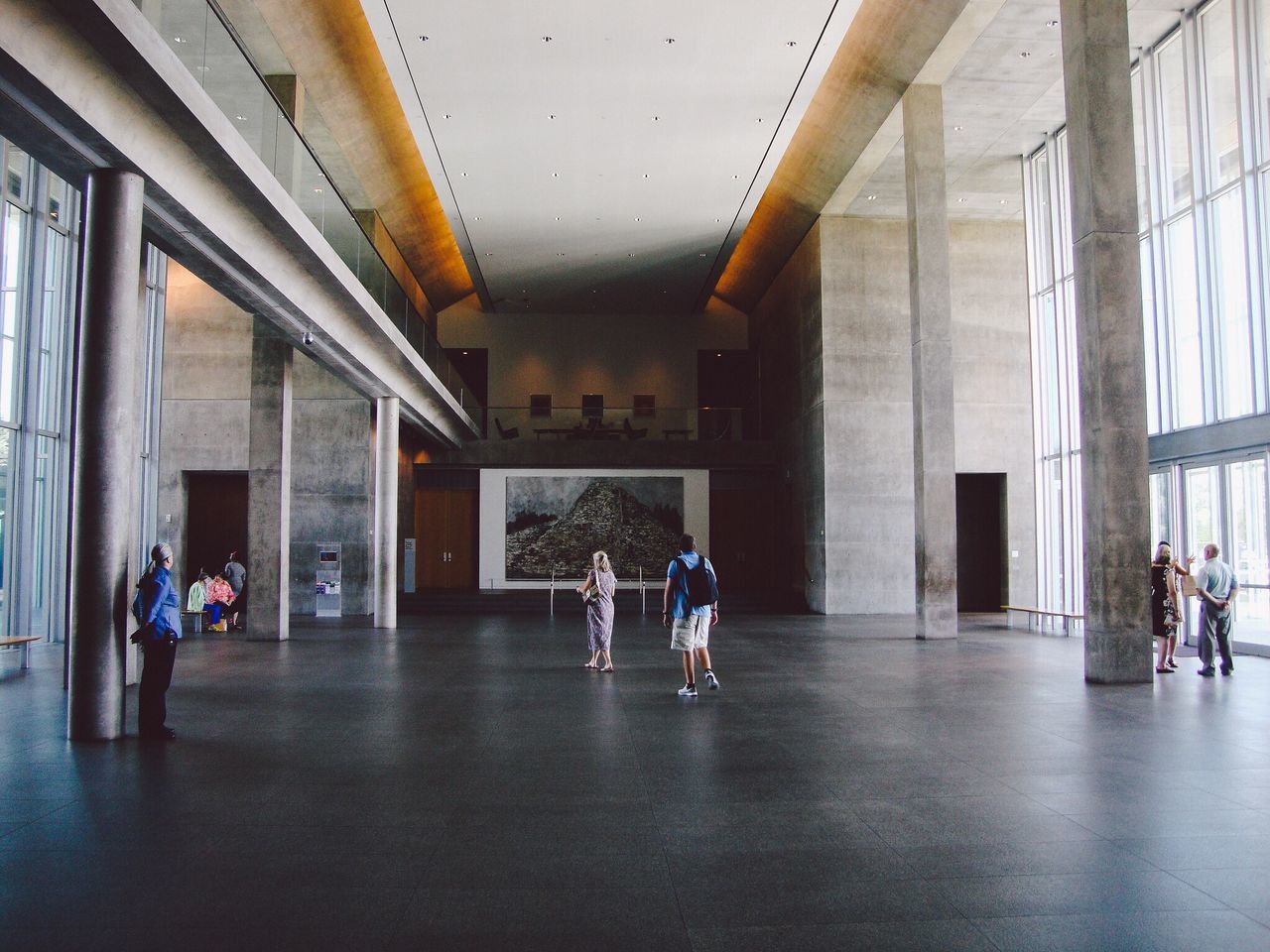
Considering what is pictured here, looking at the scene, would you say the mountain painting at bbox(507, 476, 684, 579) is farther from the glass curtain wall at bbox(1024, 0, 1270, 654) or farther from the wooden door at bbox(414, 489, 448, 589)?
the glass curtain wall at bbox(1024, 0, 1270, 654)

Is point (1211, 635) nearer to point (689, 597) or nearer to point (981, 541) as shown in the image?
point (689, 597)

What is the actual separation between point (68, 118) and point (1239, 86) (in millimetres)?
15347

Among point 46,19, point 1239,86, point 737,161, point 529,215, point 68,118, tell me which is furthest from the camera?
point 529,215

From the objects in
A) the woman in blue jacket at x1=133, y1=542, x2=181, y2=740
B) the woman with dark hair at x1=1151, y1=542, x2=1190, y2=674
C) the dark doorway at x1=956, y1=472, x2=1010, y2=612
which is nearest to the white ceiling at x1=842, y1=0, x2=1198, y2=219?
the dark doorway at x1=956, y1=472, x2=1010, y2=612

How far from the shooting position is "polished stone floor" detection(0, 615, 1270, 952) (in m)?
3.83

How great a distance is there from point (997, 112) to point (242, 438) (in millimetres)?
17699

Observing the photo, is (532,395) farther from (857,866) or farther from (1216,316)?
(857,866)

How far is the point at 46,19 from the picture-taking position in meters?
6.71

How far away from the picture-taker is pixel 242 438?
22.0m

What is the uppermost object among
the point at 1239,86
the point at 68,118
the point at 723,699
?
the point at 1239,86

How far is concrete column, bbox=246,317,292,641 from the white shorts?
948 cm

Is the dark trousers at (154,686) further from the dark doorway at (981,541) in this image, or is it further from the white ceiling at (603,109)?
the dark doorway at (981,541)

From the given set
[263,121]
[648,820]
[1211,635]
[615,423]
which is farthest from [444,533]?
[648,820]

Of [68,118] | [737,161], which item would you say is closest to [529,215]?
[737,161]
